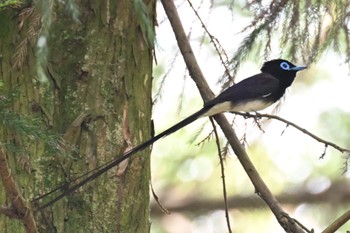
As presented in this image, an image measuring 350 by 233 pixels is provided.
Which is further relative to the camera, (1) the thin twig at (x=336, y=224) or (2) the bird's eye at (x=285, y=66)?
(2) the bird's eye at (x=285, y=66)

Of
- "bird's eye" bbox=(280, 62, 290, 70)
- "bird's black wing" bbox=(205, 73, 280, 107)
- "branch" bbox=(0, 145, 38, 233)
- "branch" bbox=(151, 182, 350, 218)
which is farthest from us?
"branch" bbox=(151, 182, 350, 218)

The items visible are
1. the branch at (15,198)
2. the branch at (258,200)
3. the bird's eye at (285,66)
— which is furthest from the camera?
the branch at (258,200)

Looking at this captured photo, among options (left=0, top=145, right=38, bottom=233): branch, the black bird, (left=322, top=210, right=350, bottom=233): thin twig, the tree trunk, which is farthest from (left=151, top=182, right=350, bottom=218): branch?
(left=0, top=145, right=38, bottom=233): branch

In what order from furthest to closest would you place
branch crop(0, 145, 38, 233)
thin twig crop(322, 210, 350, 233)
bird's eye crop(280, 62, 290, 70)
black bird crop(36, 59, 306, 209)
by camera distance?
bird's eye crop(280, 62, 290, 70), black bird crop(36, 59, 306, 209), thin twig crop(322, 210, 350, 233), branch crop(0, 145, 38, 233)

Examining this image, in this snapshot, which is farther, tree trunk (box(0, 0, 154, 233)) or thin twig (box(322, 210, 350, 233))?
tree trunk (box(0, 0, 154, 233))

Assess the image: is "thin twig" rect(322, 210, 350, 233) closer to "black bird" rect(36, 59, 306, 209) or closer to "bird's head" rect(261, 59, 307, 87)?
"black bird" rect(36, 59, 306, 209)

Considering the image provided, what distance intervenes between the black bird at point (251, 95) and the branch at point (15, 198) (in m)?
0.50

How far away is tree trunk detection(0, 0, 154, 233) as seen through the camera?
6.77ft

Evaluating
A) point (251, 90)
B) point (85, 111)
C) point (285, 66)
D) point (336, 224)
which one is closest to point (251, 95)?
point (251, 90)

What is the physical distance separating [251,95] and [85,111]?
0.91 m

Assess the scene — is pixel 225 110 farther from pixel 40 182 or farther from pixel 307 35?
pixel 40 182

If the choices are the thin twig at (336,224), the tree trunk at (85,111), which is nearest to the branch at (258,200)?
the tree trunk at (85,111)

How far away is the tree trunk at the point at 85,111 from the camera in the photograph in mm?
2062

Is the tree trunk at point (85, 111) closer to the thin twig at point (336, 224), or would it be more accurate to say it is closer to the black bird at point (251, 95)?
the black bird at point (251, 95)
